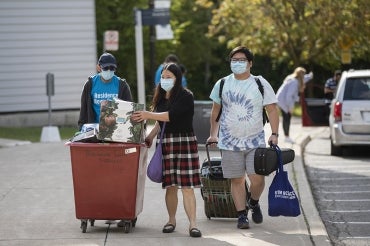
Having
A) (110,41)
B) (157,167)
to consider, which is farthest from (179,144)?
(110,41)

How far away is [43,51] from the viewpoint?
2612cm

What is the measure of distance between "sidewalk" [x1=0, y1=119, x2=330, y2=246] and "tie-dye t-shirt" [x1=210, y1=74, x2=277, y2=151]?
88 centimetres

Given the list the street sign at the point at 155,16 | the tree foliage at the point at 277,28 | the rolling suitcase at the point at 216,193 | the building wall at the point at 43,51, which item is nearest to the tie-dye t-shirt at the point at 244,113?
the rolling suitcase at the point at 216,193

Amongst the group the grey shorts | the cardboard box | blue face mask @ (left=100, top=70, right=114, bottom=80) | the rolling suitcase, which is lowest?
the rolling suitcase

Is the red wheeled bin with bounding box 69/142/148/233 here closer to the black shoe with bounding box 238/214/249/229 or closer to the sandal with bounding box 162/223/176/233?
the sandal with bounding box 162/223/176/233

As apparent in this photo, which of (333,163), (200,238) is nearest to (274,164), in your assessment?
(200,238)

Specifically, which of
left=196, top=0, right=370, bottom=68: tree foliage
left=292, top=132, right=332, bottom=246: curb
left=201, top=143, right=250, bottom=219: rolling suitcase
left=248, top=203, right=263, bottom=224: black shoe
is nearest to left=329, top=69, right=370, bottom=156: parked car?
left=292, top=132, right=332, bottom=246: curb

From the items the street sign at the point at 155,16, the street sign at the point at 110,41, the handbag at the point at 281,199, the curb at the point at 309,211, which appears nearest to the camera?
the curb at the point at 309,211

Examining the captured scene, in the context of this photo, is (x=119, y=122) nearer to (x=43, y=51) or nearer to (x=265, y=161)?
(x=265, y=161)

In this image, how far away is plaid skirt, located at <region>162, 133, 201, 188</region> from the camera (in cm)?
931

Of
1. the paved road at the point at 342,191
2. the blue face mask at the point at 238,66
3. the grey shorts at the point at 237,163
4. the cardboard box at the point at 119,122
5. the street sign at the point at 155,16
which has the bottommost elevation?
the paved road at the point at 342,191

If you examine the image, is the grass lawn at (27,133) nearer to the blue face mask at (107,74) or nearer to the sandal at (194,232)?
the blue face mask at (107,74)

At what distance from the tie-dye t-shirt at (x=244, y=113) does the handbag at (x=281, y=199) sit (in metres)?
0.29

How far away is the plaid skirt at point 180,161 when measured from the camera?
→ 30.6 feet
